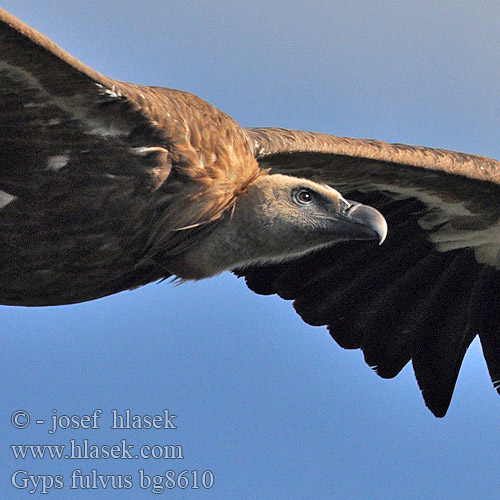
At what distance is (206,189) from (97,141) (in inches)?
27.2

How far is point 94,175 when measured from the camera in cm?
647

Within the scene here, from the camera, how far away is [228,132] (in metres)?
6.97

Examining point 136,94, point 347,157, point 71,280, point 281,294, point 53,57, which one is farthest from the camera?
point 281,294

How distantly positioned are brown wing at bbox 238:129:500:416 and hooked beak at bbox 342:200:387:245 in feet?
6.39

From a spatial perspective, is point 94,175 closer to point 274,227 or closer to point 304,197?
point 274,227

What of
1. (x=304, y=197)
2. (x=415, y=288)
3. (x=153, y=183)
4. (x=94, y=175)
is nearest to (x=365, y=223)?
(x=304, y=197)

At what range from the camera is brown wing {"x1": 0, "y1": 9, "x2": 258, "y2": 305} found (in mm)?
6227

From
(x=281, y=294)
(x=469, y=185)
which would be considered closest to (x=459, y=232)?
(x=469, y=185)

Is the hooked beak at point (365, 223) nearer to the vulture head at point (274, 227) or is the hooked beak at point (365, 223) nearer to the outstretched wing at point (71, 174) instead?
the vulture head at point (274, 227)

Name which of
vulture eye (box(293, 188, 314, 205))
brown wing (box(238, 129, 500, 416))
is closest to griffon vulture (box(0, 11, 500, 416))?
vulture eye (box(293, 188, 314, 205))

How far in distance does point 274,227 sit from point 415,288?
2.86 metres

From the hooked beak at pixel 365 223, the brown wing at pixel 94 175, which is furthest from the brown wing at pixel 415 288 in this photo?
the brown wing at pixel 94 175

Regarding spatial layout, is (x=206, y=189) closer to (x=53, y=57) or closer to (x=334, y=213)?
(x=334, y=213)

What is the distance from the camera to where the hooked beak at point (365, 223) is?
7004mm
